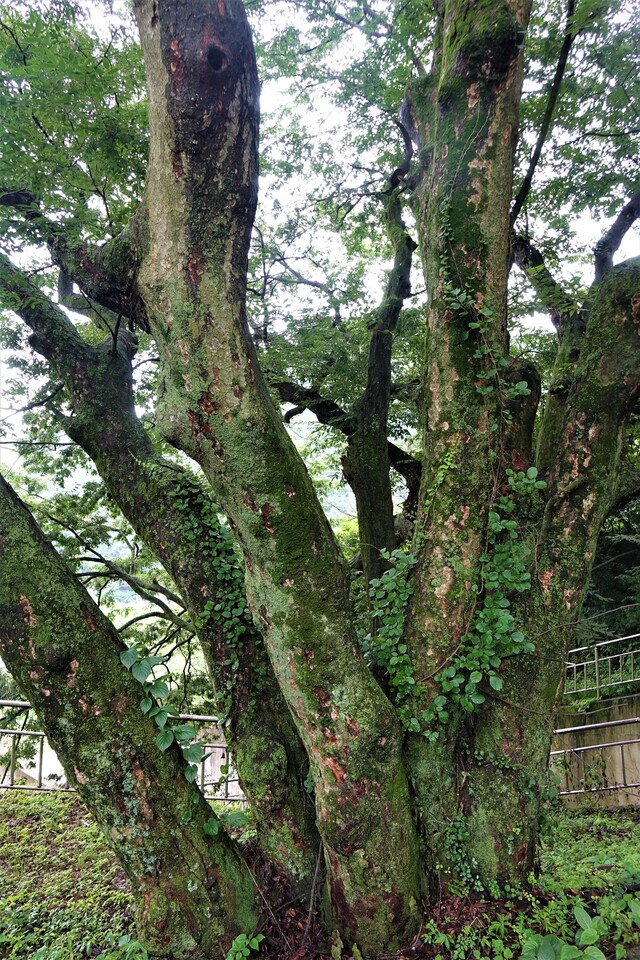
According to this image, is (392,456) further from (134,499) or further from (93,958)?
(93,958)

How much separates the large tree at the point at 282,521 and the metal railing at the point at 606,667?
561 cm

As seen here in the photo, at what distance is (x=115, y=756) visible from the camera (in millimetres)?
2707

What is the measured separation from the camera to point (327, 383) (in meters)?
6.91

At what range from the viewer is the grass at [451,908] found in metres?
2.70

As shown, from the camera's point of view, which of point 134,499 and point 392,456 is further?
point 392,456

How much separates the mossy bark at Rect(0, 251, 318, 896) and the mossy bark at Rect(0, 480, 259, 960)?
0.43 metres

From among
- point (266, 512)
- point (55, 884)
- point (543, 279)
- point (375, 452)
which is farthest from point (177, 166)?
point (55, 884)

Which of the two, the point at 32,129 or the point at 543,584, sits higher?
the point at 32,129

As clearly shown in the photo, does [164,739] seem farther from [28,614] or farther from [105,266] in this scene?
[105,266]

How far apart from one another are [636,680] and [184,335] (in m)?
8.02

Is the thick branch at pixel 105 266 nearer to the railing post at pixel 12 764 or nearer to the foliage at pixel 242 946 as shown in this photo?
the foliage at pixel 242 946

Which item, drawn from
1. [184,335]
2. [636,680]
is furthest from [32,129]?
[636,680]

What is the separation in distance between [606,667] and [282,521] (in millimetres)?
8356

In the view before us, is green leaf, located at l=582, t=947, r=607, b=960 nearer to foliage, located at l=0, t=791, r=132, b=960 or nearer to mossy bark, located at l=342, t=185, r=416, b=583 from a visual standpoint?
foliage, located at l=0, t=791, r=132, b=960
